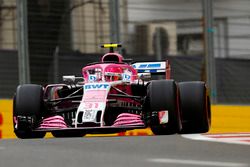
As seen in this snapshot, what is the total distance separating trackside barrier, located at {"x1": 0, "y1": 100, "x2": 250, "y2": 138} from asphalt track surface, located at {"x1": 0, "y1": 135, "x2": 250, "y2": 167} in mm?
4447

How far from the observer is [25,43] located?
14906mm

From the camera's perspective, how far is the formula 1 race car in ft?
32.8

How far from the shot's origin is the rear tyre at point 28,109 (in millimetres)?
10633

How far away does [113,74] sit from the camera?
11.2 metres

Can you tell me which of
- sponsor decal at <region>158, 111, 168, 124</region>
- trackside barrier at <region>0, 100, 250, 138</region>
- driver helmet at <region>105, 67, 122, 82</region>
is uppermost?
driver helmet at <region>105, 67, 122, 82</region>

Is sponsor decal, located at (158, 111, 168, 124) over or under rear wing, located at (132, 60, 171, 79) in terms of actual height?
under

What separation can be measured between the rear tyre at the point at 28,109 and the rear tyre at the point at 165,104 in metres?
1.64

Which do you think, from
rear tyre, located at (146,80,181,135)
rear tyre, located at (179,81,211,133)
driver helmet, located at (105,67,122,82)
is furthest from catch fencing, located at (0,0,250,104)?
rear tyre, located at (146,80,181,135)

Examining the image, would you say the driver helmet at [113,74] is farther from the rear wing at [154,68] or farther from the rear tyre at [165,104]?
the rear tyre at [165,104]

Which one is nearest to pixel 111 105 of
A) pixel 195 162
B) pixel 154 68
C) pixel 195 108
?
pixel 195 108

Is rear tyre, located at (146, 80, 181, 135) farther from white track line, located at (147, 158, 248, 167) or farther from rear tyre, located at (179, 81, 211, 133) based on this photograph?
white track line, located at (147, 158, 248, 167)

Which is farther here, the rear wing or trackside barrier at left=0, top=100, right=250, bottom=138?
trackside barrier at left=0, top=100, right=250, bottom=138

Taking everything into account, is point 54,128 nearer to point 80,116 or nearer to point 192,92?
point 80,116

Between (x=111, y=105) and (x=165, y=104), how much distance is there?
3.01 feet
